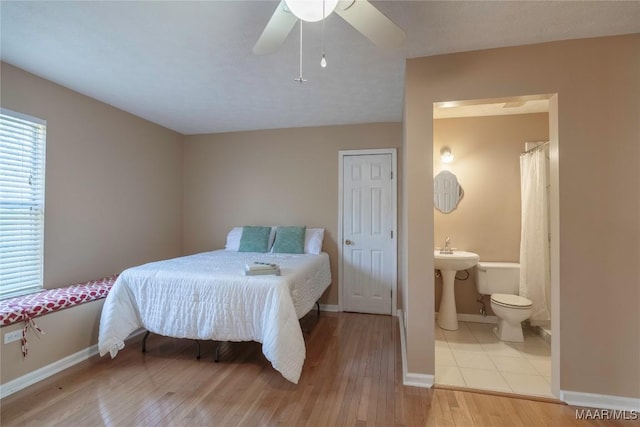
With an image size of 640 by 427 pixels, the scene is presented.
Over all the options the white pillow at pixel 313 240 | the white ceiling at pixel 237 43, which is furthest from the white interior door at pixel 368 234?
the white ceiling at pixel 237 43

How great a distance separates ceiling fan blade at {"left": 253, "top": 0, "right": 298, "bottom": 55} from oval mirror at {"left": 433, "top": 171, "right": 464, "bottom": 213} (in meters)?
2.64

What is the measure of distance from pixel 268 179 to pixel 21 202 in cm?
246

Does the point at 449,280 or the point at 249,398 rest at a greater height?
the point at 449,280

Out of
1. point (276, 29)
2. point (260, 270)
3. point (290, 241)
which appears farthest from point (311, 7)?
point (290, 241)

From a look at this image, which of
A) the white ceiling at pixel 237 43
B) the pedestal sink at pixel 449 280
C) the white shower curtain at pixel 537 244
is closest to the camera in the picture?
the white ceiling at pixel 237 43

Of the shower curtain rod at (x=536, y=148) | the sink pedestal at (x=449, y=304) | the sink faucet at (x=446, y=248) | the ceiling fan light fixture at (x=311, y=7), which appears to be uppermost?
the ceiling fan light fixture at (x=311, y=7)

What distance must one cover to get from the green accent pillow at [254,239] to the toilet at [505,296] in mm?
2531

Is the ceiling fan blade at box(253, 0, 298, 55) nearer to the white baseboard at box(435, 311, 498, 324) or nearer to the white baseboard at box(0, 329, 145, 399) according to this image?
the white baseboard at box(0, 329, 145, 399)

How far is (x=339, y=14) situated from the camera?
129 cm

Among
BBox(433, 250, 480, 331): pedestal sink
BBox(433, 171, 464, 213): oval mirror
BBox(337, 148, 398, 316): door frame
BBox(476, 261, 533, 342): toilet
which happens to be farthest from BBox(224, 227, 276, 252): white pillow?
BBox(476, 261, 533, 342): toilet

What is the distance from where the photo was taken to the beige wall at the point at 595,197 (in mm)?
1897

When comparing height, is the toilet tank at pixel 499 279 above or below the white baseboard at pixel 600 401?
above

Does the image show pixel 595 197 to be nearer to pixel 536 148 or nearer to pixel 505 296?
pixel 536 148

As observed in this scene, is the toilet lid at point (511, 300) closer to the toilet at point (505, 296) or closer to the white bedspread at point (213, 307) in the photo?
the toilet at point (505, 296)
